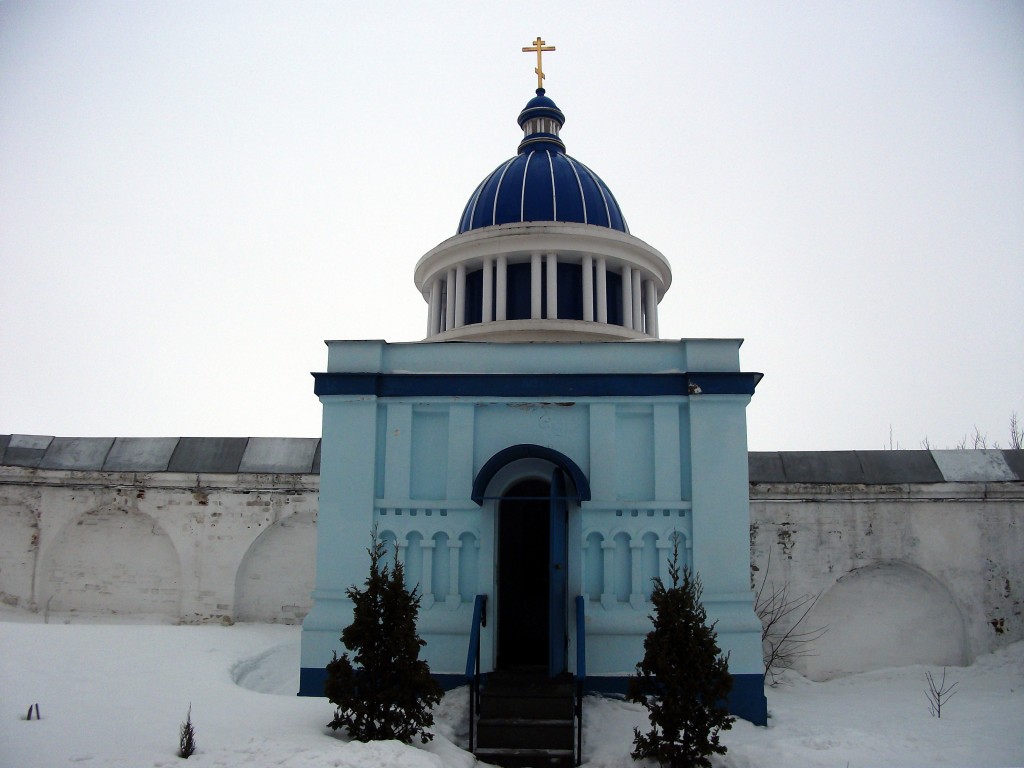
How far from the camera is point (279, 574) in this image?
632 inches

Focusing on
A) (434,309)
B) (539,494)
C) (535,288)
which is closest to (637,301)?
(535,288)

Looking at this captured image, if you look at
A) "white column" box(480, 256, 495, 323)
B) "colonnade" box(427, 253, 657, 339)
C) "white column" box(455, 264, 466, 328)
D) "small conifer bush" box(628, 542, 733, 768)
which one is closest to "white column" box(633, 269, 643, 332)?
"colonnade" box(427, 253, 657, 339)

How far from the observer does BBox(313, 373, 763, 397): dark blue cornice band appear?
10.6 metres

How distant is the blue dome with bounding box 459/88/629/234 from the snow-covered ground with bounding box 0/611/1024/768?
865 cm

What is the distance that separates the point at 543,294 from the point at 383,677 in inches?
312

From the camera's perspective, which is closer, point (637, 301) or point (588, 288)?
point (588, 288)

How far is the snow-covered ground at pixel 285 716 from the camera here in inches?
285

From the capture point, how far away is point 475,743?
8.69 m

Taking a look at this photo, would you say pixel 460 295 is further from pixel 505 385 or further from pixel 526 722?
pixel 526 722

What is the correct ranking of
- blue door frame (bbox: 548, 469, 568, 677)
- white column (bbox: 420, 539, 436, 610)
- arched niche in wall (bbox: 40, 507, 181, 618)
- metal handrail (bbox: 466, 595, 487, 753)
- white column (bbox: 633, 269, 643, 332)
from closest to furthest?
metal handrail (bbox: 466, 595, 487, 753) → blue door frame (bbox: 548, 469, 568, 677) → white column (bbox: 420, 539, 436, 610) → white column (bbox: 633, 269, 643, 332) → arched niche in wall (bbox: 40, 507, 181, 618)

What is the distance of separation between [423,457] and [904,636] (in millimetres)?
9228

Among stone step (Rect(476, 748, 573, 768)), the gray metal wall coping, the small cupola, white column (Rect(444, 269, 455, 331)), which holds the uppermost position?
the small cupola

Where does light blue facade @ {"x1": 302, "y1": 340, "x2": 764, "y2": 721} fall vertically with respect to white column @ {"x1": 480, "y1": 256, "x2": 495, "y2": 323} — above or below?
below

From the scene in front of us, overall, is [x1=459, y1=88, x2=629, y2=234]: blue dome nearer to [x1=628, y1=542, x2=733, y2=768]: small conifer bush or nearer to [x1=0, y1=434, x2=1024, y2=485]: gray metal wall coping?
[x1=0, y1=434, x2=1024, y2=485]: gray metal wall coping
